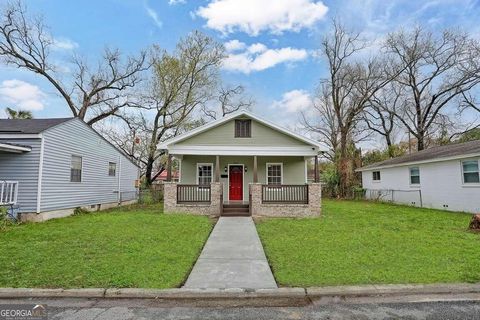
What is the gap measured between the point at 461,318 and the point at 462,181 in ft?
43.1

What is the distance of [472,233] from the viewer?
26.9ft

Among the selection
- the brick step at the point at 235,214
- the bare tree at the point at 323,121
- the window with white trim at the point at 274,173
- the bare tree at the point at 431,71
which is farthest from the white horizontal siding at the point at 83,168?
the bare tree at the point at 431,71

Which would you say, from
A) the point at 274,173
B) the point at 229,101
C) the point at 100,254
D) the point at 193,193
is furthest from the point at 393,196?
the point at 100,254

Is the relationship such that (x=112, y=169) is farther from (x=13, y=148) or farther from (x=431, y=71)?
(x=431, y=71)

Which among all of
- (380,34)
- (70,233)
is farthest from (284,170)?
(380,34)

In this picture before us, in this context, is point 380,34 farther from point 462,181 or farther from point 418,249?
point 418,249

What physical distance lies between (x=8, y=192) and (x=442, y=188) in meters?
19.7

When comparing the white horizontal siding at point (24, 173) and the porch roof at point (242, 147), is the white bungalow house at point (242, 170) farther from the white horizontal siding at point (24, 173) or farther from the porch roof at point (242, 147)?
the white horizontal siding at point (24, 173)

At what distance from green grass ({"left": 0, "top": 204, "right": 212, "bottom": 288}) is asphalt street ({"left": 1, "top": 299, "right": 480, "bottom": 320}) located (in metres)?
0.48

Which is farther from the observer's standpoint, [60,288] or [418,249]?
[418,249]

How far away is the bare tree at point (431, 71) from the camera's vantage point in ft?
79.0

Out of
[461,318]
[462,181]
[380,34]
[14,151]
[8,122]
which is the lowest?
[461,318]

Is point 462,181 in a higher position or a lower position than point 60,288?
higher

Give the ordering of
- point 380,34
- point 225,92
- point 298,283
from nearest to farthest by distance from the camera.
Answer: point 298,283, point 380,34, point 225,92
